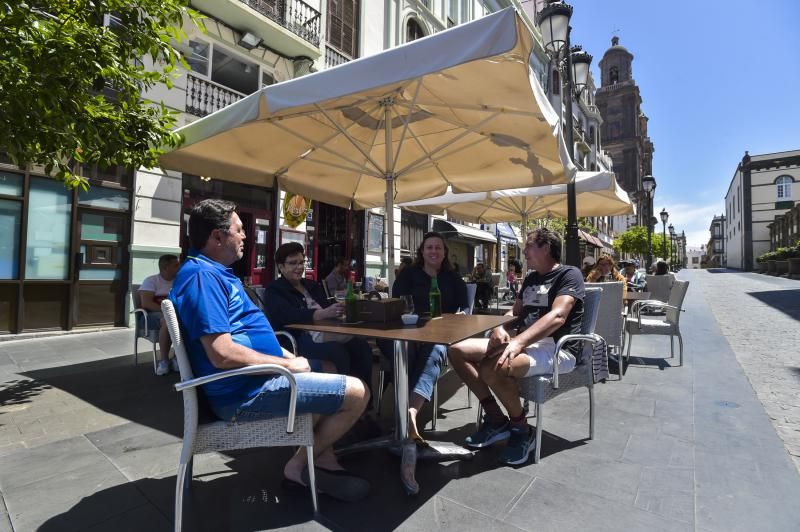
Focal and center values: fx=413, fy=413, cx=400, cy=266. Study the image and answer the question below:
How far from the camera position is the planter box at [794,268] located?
29025 millimetres

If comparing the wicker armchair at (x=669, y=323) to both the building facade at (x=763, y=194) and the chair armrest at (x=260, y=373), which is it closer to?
the chair armrest at (x=260, y=373)

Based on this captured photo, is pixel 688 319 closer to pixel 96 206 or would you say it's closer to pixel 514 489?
pixel 514 489

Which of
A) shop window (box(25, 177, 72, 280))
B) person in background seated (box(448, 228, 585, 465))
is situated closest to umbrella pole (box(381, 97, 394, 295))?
person in background seated (box(448, 228, 585, 465))

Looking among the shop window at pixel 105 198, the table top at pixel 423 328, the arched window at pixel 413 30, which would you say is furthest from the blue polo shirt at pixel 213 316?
the arched window at pixel 413 30

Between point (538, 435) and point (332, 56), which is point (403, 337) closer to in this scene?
point (538, 435)

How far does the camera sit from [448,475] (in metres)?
2.40

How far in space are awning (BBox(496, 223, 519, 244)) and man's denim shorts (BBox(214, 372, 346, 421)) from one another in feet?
65.2

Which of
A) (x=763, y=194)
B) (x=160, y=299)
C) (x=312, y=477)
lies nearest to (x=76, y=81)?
(x=160, y=299)

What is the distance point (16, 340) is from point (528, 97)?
26.4 ft

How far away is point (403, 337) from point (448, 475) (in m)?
0.92

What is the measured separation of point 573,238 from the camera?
6.38 metres

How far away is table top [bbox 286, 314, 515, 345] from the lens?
2148mm

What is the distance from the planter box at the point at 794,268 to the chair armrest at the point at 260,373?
38.7 metres

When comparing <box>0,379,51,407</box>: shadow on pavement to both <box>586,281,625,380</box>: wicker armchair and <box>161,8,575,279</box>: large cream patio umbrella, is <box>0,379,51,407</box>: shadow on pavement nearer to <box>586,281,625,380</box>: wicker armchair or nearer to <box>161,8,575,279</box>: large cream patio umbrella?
<box>161,8,575,279</box>: large cream patio umbrella
